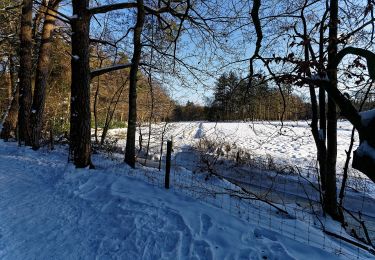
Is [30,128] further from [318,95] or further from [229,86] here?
[318,95]

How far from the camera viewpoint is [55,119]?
2484cm

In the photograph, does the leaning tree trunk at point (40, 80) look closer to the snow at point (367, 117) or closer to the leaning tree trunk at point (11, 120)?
the leaning tree trunk at point (11, 120)

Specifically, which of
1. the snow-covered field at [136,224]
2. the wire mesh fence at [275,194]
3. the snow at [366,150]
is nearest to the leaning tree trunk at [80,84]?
the snow-covered field at [136,224]

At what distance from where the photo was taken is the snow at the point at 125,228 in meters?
4.24

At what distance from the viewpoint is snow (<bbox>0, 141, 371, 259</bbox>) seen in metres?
4.24

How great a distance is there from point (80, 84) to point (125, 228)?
5245 millimetres

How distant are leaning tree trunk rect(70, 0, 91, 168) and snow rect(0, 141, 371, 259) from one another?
1.71 metres

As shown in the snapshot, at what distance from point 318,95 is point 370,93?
133 cm

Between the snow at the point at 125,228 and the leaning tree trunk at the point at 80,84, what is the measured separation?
5.62 feet

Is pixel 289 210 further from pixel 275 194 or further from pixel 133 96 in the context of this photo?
pixel 133 96

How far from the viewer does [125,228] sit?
16.3 feet

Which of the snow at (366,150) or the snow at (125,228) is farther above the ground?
the snow at (366,150)

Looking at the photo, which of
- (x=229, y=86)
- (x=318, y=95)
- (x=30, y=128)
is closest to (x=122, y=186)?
(x=229, y=86)

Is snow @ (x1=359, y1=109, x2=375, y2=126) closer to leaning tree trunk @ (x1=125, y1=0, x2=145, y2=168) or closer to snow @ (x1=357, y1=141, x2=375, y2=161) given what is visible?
snow @ (x1=357, y1=141, x2=375, y2=161)
